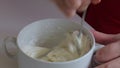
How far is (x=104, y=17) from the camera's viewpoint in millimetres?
809

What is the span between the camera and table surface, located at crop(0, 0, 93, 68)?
0.53 m

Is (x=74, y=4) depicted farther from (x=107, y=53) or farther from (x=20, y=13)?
(x=20, y=13)

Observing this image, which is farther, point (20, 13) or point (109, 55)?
point (20, 13)

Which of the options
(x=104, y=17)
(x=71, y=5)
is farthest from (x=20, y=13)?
(x=104, y=17)

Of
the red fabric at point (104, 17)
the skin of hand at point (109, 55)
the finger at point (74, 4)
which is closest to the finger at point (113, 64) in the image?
the skin of hand at point (109, 55)

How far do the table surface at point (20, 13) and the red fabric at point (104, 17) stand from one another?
0.75 ft

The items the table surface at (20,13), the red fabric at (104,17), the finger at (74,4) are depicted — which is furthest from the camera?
the red fabric at (104,17)

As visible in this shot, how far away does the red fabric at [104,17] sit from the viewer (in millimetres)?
782

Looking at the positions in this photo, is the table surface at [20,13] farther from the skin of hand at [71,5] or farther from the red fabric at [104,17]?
the red fabric at [104,17]

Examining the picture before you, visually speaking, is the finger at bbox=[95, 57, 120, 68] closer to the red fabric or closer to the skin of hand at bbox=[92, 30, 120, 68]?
the skin of hand at bbox=[92, 30, 120, 68]

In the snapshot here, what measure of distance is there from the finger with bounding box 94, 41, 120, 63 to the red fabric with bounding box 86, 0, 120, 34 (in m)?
0.36

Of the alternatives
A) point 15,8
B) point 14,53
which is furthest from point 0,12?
point 14,53

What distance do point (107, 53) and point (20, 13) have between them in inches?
9.0

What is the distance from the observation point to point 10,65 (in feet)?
1.47
